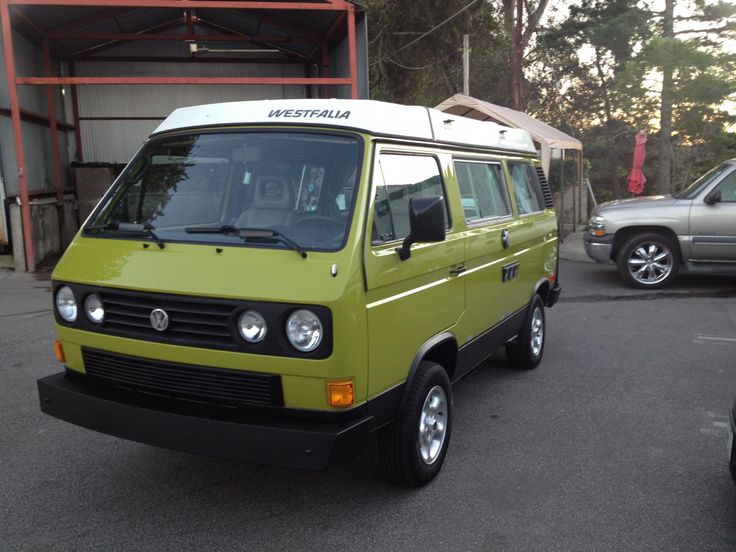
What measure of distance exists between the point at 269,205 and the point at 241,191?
205 millimetres

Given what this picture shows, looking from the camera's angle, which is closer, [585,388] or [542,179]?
[585,388]

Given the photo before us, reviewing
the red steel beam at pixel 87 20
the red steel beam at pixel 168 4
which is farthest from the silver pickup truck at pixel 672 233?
the red steel beam at pixel 87 20

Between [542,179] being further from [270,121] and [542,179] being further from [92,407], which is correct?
[92,407]

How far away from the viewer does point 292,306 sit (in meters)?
3.04

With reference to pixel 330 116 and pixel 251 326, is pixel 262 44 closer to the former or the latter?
pixel 330 116

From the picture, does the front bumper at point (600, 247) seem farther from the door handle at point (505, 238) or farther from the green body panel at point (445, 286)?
the door handle at point (505, 238)

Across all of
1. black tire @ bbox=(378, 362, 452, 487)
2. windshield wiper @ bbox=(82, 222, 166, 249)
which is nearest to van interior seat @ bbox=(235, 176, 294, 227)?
windshield wiper @ bbox=(82, 222, 166, 249)

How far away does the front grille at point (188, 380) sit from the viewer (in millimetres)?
3152

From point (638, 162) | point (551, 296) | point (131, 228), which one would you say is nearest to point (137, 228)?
point (131, 228)

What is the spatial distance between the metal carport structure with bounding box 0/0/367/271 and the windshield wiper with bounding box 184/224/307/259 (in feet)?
29.1

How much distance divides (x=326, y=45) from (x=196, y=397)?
14.5 metres

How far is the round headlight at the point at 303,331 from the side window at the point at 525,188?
3.07 meters

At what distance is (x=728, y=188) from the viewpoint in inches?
377

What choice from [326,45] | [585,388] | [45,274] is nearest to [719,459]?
[585,388]
